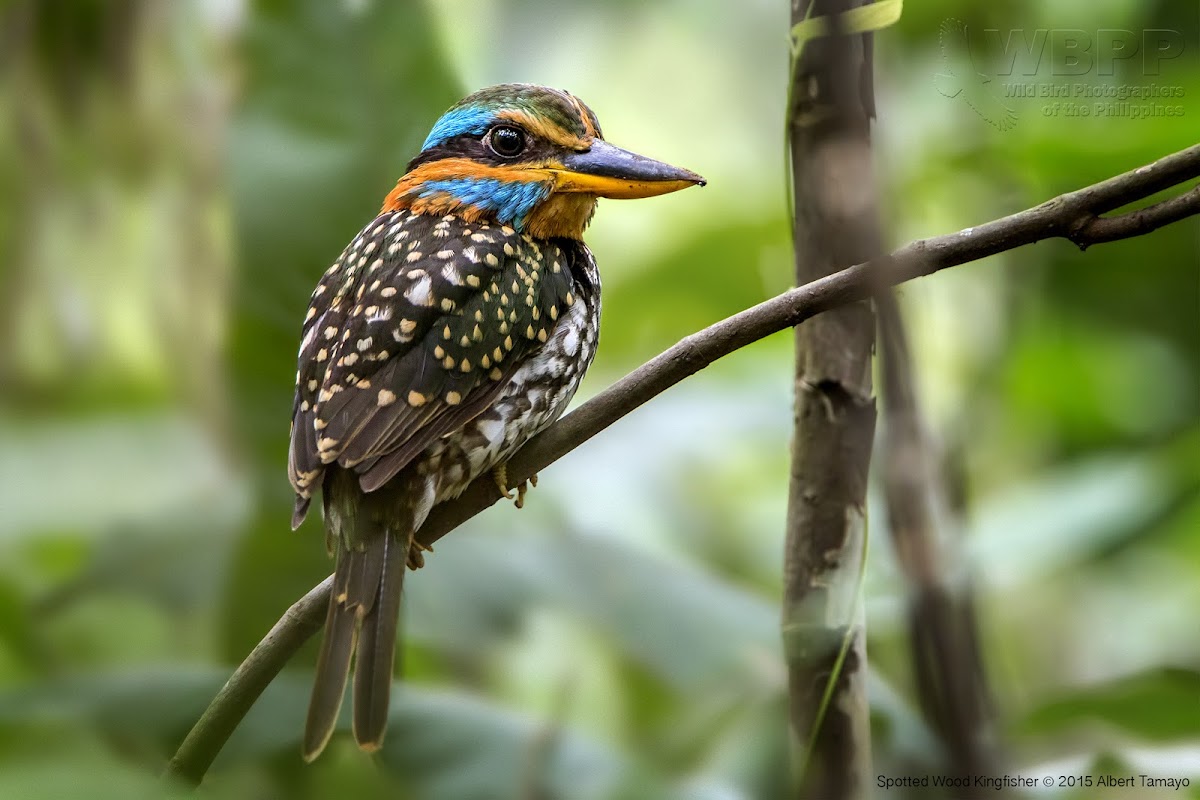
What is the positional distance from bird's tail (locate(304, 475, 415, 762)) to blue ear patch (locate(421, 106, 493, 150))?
0.55 metres

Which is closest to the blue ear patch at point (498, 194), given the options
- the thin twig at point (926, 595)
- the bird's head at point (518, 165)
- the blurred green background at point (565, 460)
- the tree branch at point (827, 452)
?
the bird's head at point (518, 165)

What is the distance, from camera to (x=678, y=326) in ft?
11.3

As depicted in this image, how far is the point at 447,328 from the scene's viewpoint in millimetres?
1854

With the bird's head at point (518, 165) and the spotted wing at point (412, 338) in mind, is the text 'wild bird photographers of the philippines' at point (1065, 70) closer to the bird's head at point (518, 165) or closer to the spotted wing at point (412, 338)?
the bird's head at point (518, 165)

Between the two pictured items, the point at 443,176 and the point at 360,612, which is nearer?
the point at 360,612

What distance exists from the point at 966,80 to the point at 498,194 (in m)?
1.37

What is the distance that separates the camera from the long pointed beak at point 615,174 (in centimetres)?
166

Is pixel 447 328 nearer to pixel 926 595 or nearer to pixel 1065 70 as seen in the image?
pixel 926 595

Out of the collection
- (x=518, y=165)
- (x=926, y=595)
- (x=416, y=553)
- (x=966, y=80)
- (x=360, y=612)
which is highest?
(x=966, y=80)

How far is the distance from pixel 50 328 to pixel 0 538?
2.05ft

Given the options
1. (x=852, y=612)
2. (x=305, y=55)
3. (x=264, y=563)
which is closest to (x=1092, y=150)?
(x=852, y=612)

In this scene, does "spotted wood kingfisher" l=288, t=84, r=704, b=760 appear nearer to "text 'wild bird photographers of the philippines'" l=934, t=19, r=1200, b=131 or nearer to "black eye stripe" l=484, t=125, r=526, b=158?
"black eye stripe" l=484, t=125, r=526, b=158

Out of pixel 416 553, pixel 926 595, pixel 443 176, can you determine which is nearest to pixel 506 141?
pixel 443 176

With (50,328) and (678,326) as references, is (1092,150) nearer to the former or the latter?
(678,326)
